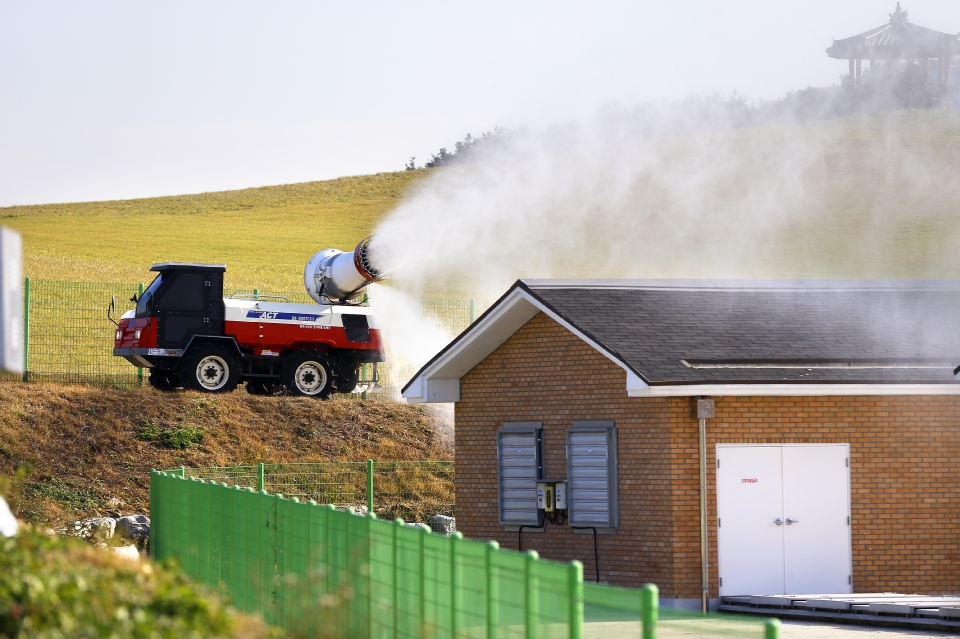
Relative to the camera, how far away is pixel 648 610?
6.97 meters

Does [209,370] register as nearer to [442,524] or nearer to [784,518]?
[442,524]

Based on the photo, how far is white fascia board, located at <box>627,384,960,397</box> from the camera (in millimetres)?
16578

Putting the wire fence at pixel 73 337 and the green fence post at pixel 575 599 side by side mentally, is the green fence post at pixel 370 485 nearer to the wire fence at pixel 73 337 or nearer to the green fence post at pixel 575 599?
the wire fence at pixel 73 337

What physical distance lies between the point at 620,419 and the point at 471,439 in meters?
3.19

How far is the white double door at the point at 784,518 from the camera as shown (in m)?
17.4

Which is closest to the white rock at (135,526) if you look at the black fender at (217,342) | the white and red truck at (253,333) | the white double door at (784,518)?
the white and red truck at (253,333)

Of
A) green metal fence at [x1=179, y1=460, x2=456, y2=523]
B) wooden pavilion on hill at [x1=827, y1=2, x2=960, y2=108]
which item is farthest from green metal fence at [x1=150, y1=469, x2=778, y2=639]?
wooden pavilion on hill at [x1=827, y1=2, x2=960, y2=108]

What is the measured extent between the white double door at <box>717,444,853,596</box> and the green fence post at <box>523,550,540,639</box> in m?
9.93

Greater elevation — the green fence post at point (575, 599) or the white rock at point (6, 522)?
the white rock at point (6, 522)

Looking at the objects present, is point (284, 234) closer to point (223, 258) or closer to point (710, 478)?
point (223, 258)

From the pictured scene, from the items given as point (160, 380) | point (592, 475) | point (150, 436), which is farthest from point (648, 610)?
point (160, 380)

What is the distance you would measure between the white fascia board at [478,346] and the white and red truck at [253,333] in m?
8.76

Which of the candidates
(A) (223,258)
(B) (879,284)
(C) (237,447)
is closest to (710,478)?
(B) (879,284)

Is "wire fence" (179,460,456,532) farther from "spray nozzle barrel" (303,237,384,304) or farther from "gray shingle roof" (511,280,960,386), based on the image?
"gray shingle roof" (511,280,960,386)
